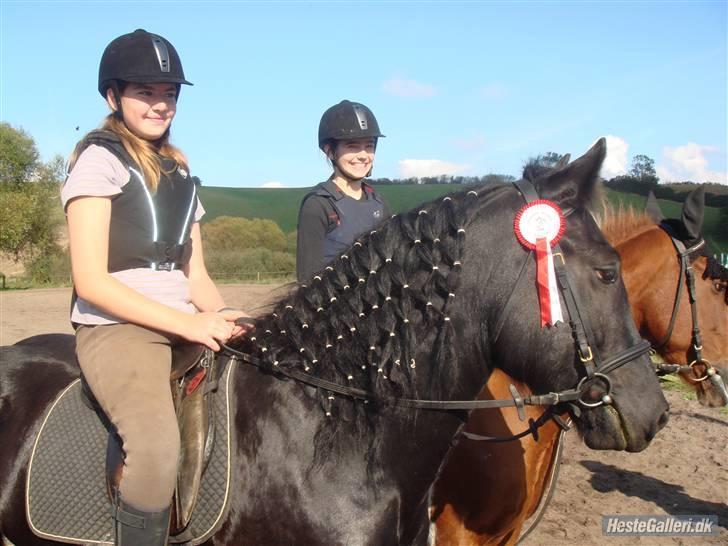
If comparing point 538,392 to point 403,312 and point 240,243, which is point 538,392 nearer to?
point 403,312

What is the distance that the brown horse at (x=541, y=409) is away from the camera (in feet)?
12.2

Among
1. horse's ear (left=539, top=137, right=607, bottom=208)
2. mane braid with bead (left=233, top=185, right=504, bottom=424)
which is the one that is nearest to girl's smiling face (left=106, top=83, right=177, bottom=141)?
mane braid with bead (left=233, top=185, right=504, bottom=424)

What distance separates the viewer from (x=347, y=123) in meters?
4.37

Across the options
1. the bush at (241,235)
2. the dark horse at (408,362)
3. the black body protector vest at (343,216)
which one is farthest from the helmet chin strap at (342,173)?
the bush at (241,235)

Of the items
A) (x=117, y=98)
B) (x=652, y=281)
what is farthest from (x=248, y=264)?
(x=117, y=98)

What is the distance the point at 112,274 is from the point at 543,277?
1719 millimetres

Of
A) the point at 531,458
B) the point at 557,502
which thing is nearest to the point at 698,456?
the point at 557,502

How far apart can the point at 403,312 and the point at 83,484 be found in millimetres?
1528

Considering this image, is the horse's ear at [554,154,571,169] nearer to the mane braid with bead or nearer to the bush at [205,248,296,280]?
the mane braid with bead

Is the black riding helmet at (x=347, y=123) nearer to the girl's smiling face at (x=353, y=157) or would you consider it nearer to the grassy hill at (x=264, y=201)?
the girl's smiling face at (x=353, y=157)

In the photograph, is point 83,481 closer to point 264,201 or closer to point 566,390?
point 566,390

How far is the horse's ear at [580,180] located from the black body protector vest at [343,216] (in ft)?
6.24

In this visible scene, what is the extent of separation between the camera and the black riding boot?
2268 millimetres

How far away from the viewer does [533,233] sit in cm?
223
